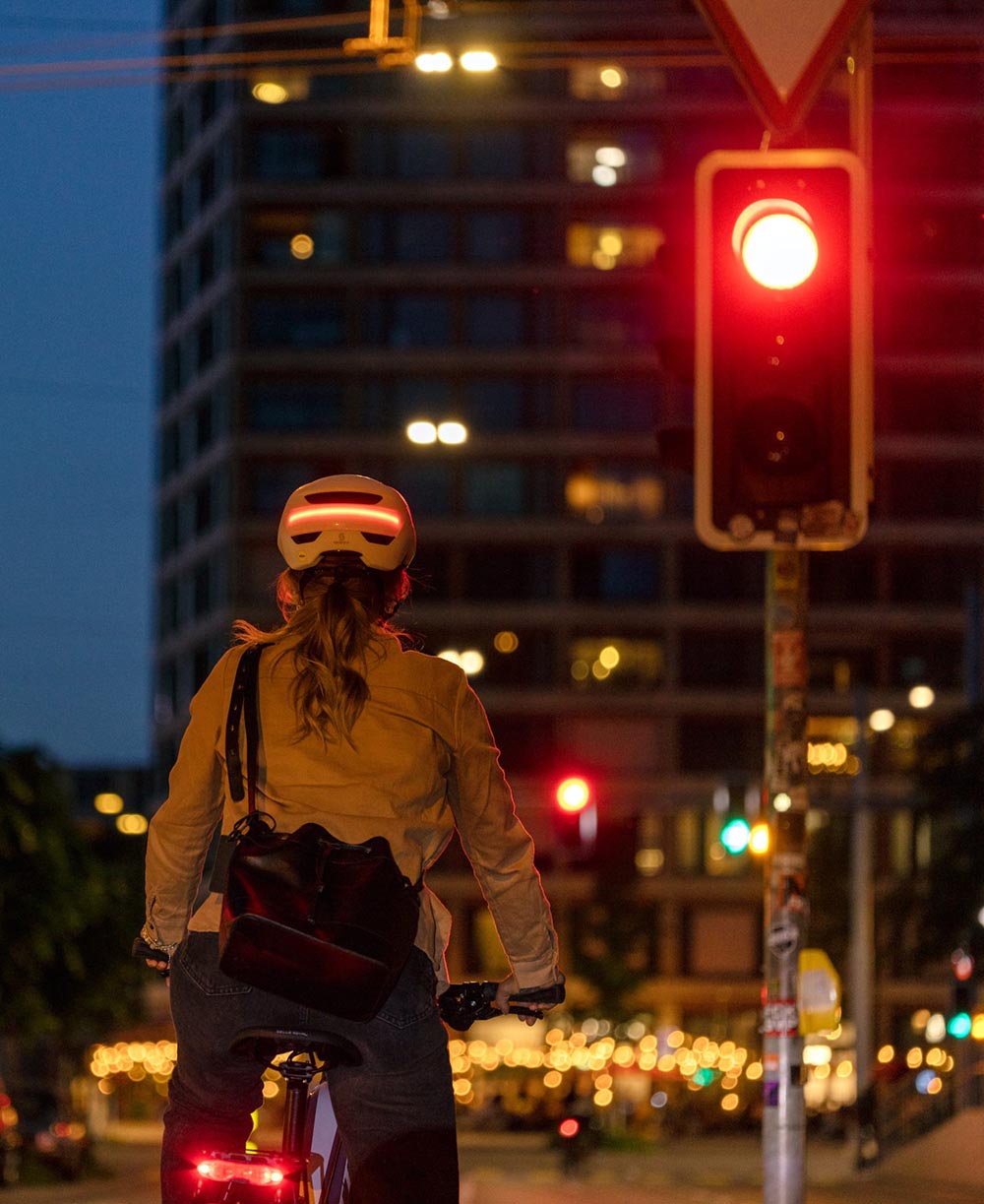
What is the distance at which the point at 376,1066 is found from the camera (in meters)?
3.90

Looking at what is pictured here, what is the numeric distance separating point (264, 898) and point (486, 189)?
7828 centimetres

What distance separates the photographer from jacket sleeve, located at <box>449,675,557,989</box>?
412 cm

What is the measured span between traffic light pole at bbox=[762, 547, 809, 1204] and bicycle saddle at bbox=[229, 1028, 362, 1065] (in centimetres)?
298

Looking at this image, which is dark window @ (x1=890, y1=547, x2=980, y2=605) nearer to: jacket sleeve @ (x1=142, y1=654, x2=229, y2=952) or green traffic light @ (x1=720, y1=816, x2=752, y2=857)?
green traffic light @ (x1=720, y1=816, x2=752, y2=857)

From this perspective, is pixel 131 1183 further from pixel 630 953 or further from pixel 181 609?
pixel 181 609

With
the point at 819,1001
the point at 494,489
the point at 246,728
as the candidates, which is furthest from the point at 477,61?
the point at 494,489

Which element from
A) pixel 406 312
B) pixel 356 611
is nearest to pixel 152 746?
pixel 406 312

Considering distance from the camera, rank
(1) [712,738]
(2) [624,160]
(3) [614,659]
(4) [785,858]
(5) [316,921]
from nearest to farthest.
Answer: (5) [316,921], (4) [785,858], (1) [712,738], (3) [614,659], (2) [624,160]

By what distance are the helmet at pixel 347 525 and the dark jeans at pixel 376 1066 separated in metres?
0.76

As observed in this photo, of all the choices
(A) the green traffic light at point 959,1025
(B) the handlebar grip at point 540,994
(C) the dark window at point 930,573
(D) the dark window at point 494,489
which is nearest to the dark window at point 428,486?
(D) the dark window at point 494,489

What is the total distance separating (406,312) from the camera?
265 ft

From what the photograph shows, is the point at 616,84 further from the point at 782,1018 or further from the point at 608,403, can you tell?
the point at 782,1018

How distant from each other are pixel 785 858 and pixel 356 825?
3070 millimetres

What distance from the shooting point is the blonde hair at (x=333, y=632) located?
404 cm
